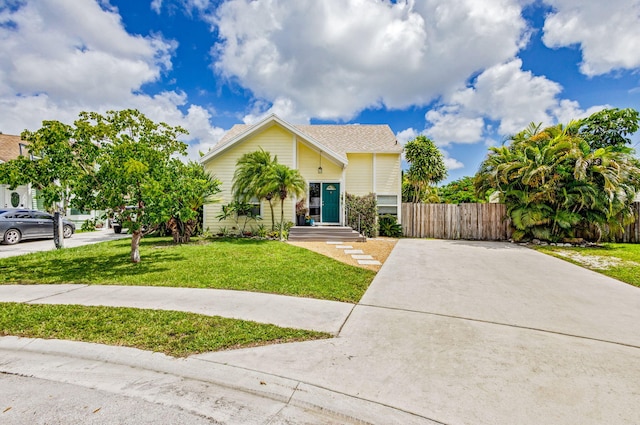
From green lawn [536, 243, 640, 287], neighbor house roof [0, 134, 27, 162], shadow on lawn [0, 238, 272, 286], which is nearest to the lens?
shadow on lawn [0, 238, 272, 286]

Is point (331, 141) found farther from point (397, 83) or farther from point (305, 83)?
point (397, 83)

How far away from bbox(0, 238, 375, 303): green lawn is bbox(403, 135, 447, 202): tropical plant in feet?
45.0

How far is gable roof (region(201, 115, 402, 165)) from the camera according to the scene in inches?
561

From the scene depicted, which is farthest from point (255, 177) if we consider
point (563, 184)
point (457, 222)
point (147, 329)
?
point (563, 184)

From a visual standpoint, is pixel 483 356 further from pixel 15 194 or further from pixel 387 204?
pixel 15 194

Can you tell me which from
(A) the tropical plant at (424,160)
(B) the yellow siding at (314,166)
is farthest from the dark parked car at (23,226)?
(A) the tropical plant at (424,160)

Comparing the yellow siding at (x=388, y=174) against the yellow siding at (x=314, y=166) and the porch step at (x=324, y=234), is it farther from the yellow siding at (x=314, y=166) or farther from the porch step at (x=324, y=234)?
the porch step at (x=324, y=234)

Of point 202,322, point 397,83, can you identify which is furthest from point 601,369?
point 397,83

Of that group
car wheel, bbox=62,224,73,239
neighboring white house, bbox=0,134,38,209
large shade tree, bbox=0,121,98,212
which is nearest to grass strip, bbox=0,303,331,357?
large shade tree, bbox=0,121,98,212

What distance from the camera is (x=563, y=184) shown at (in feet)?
42.2

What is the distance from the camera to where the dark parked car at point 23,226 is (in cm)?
1257

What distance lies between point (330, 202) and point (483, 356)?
41.1 ft

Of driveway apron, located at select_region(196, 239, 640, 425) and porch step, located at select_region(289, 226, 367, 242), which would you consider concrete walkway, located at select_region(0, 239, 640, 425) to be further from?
porch step, located at select_region(289, 226, 367, 242)

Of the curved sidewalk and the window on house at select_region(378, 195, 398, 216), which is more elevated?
the window on house at select_region(378, 195, 398, 216)
